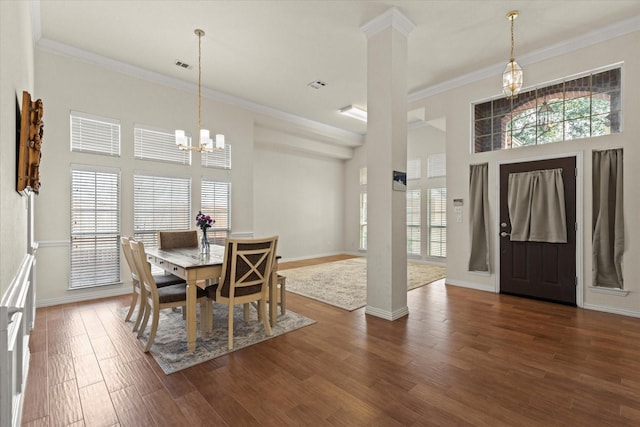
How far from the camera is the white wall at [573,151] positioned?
358 cm

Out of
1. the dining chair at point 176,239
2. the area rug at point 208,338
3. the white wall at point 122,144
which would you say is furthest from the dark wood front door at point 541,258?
the dining chair at point 176,239

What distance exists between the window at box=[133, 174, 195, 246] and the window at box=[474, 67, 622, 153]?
496 cm

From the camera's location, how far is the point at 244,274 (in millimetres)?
2844

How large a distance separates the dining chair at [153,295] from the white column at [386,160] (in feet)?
6.46

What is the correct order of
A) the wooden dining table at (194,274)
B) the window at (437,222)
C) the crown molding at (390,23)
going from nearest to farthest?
1. the wooden dining table at (194,274)
2. the crown molding at (390,23)
3. the window at (437,222)

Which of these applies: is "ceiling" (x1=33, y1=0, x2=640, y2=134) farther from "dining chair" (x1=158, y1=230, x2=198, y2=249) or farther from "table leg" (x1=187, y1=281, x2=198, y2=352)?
"table leg" (x1=187, y1=281, x2=198, y2=352)

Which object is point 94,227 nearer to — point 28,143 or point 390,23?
point 28,143

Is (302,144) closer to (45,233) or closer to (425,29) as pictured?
(425,29)

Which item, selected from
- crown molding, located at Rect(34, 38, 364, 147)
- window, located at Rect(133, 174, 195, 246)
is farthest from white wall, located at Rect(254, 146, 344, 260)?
window, located at Rect(133, 174, 195, 246)

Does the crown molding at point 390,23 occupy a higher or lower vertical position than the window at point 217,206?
higher

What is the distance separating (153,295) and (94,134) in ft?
10.1

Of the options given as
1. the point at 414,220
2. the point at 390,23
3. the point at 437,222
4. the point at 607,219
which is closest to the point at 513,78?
the point at 390,23

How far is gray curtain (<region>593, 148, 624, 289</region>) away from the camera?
367 cm

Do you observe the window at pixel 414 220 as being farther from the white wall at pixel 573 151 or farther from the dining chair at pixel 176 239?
the dining chair at pixel 176 239
